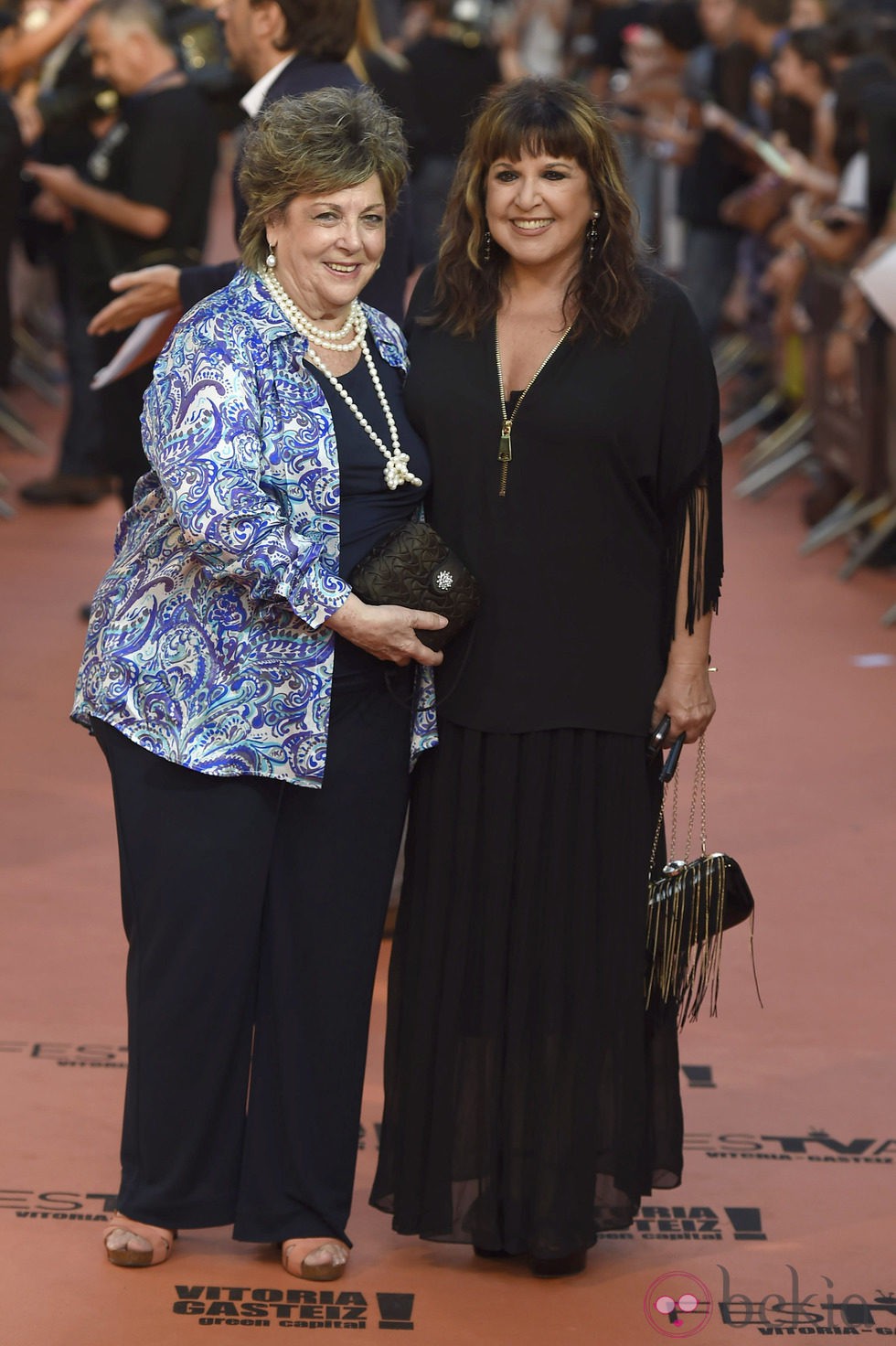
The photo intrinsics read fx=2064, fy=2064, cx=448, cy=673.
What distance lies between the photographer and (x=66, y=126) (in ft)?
28.0

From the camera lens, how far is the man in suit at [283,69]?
→ 163 inches

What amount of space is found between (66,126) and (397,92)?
1377mm

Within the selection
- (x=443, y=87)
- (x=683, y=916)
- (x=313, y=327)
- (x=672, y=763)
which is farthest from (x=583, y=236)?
(x=443, y=87)

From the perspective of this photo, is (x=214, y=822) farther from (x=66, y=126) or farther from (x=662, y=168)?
(x=662, y=168)

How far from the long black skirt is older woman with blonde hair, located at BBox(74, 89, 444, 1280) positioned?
98 mm

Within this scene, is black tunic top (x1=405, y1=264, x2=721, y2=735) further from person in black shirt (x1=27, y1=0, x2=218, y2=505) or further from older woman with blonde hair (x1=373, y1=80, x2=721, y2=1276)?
person in black shirt (x1=27, y1=0, x2=218, y2=505)

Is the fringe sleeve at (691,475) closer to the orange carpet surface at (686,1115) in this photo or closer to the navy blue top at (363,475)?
the navy blue top at (363,475)

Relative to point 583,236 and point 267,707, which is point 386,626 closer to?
point 267,707

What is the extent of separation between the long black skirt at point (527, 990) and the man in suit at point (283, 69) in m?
1.26

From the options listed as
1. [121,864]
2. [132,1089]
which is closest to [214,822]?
[121,864]

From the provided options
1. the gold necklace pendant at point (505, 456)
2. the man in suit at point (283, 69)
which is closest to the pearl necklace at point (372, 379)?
the gold necklace pendant at point (505, 456)

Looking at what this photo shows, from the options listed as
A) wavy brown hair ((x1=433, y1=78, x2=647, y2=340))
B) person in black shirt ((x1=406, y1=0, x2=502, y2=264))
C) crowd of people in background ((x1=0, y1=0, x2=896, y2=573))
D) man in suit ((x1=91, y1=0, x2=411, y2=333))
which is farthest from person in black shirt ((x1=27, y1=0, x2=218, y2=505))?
person in black shirt ((x1=406, y1=0, x2=502, y2=264))

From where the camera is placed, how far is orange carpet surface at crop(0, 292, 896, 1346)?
3283 millimetres

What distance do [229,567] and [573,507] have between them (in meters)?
0.55
